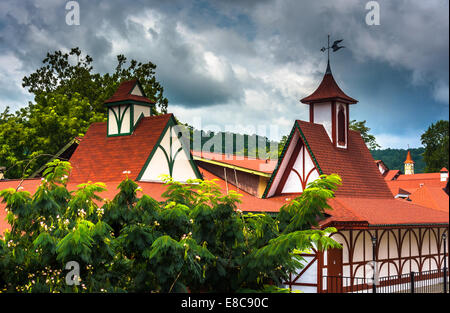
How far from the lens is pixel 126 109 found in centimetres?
2667

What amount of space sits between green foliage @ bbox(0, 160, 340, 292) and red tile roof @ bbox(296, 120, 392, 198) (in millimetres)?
12243

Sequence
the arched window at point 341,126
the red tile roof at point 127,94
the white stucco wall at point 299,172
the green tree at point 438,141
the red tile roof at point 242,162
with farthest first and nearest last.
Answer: the red tile roof at point 242,162 < the red tile roof at point 127,94 < the arched window at point 341,126 < the white stucco wall at point 299,172 < the green tree at point 438,141

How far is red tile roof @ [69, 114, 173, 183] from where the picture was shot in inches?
962

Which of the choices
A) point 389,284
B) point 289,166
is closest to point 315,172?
point 289,166

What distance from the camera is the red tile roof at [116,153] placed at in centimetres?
2444

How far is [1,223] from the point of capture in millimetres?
18641

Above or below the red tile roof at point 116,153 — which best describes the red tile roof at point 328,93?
above

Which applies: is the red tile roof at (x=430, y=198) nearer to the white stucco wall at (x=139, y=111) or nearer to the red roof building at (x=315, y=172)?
the red roof building at (x=315, y=172)

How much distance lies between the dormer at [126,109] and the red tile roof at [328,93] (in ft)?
25.4

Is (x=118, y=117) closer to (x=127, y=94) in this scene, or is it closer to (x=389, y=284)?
(x=127, y=94)

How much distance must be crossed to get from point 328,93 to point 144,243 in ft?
57.6

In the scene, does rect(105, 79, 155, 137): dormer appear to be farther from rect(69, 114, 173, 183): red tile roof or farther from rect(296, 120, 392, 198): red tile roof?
rect(296, 120, 392, 198): red tile roof

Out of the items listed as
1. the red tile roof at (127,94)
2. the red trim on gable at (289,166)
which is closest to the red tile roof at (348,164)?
the red trim on gable at (289,166)
